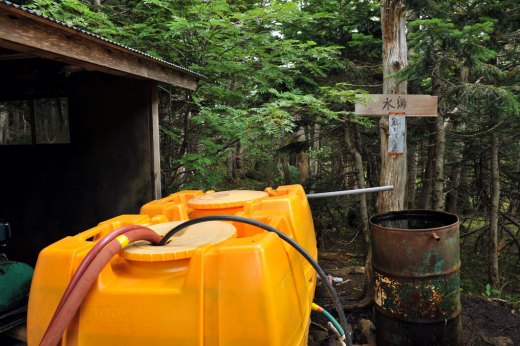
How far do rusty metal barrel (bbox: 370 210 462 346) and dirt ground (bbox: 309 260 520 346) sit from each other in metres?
0.60

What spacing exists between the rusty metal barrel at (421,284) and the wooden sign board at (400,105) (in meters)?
1.41

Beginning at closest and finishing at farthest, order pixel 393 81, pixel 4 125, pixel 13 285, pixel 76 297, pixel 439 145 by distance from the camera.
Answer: pixel 76 297 → pixel 13 285 → pixel 393 81 → pixel 439 145 → pixel 4 125

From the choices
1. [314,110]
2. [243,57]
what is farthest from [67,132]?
[314,110]

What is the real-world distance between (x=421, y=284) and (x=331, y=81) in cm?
462

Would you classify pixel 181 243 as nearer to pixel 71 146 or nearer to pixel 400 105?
pixel 400 105

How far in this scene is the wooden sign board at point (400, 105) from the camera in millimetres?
4078

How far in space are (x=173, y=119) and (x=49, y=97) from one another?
238 cm

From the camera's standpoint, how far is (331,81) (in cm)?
692

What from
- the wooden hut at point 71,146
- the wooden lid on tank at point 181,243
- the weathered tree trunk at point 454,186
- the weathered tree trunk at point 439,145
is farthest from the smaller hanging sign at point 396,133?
the weathered tree trunk at point 454,186

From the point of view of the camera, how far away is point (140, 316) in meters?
1.56

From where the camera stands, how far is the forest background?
A: 4715 millimetres

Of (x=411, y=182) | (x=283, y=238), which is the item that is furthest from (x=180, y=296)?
(x=411, y=182)

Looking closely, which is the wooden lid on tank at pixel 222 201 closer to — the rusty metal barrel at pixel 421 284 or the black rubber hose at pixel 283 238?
the black rubber hose at pixel 283 238

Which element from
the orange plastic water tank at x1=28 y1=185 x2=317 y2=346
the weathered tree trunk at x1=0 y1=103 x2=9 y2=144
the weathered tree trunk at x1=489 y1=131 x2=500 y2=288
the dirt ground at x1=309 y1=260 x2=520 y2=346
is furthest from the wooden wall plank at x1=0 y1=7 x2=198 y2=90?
the weathered tree trunk at x1=489 y1=131 x2=500 y2=288
